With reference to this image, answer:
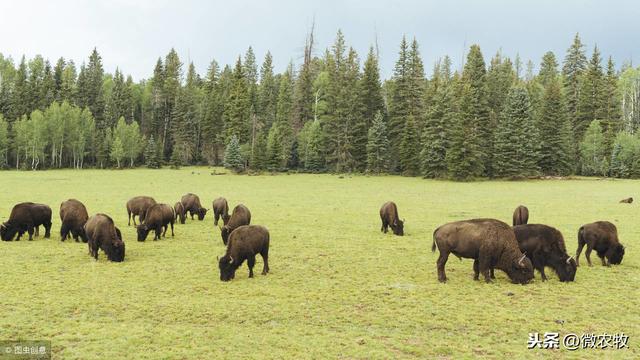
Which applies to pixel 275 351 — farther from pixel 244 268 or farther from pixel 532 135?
pixel 532 135

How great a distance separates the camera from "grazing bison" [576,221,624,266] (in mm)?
14078

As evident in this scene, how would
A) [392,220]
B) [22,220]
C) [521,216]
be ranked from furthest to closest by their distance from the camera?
[392,220] < [521,216] < [22,220]

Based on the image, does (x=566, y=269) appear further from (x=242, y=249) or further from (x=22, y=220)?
(x=22, y=220)

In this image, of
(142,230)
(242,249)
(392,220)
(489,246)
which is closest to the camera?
(489,246)

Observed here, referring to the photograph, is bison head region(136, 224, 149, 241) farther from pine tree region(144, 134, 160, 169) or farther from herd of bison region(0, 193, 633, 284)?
pine tree region(144, 134, 160, 169)

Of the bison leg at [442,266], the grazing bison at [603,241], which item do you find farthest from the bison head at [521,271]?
the grazing bison at [603,241]

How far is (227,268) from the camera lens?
12.2m

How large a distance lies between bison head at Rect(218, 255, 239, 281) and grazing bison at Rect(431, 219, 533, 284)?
5.80 meters

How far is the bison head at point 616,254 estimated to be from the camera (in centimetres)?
1421

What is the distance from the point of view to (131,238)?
1834 cm

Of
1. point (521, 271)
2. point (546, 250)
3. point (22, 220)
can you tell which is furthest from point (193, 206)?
point (546, 250)

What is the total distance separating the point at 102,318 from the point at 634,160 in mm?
71115

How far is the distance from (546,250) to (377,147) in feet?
177

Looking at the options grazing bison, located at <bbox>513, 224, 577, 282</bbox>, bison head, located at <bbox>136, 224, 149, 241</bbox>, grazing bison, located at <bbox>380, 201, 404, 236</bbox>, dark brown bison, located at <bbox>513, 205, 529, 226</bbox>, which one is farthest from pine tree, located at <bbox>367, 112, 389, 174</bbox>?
grazing bison, located at <bbox>513, 224, 577, 282</bbox>
